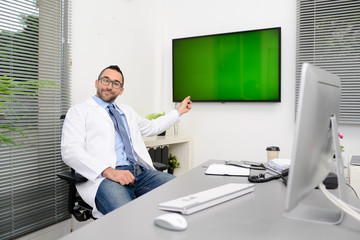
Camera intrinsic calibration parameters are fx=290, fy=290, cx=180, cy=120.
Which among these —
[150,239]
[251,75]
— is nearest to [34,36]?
[150,239]

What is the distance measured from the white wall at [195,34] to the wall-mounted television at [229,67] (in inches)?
5.2

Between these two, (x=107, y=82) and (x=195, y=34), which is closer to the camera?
(x=107, y=82)

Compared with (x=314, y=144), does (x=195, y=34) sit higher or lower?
higher

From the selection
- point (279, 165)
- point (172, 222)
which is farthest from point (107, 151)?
point (172, 222)

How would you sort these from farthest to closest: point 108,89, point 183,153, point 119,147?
point 183,153 < point 108,89 < point 119,147

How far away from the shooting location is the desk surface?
76 cm

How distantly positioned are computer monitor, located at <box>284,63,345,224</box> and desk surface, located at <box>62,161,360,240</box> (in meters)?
0.06

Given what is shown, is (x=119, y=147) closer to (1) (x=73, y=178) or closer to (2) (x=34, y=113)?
(1) (x=73, y=178)

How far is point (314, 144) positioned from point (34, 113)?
200 centimetres

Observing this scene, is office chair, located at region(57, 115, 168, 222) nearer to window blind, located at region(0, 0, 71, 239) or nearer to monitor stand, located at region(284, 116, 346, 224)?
window blind, located at region(0, 0, 71, 239)

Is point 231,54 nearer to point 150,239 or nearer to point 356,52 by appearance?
point 356,52

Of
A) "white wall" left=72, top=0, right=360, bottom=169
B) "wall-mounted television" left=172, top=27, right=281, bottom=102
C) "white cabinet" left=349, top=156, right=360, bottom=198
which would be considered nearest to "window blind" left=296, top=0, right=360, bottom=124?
"white wall" left=72, top=0, right=360, bottom=169

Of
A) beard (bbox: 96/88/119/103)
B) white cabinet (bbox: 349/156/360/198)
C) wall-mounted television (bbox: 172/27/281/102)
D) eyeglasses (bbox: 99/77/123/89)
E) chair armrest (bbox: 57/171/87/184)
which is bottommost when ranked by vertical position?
white cabinet (bbox: 349/156/360/198)

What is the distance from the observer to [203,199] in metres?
0.98
